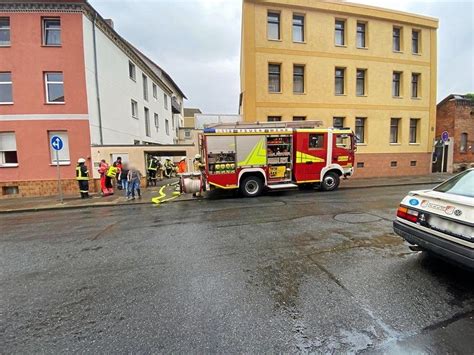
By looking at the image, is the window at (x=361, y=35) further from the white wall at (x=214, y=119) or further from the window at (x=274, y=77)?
the white wall at (x=214, y=119)

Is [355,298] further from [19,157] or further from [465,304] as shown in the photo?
[19,157]

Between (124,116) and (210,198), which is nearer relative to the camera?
(210,198)

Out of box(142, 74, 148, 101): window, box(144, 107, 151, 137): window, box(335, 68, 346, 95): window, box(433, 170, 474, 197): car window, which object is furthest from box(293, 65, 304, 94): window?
box(433, 170, 474, 197): car window

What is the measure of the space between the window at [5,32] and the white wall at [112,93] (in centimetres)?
399

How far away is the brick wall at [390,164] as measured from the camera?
17.7 metres

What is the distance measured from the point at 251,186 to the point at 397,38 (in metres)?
17.1

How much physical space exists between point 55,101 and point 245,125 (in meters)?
10.9

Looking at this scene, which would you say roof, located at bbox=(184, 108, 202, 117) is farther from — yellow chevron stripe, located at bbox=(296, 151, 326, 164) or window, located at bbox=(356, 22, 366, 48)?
yellow chevron stripe, located at bbox=(296, 151, 326, 164)

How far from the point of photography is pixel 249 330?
2564 millimetres

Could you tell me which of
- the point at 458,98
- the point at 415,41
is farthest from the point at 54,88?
the point at 458,98

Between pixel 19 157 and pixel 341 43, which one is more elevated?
pixel 341 43

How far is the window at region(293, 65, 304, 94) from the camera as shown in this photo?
16.9 m

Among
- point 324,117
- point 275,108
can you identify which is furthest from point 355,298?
point 324,117

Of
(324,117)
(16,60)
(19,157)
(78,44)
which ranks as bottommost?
(19,157)
